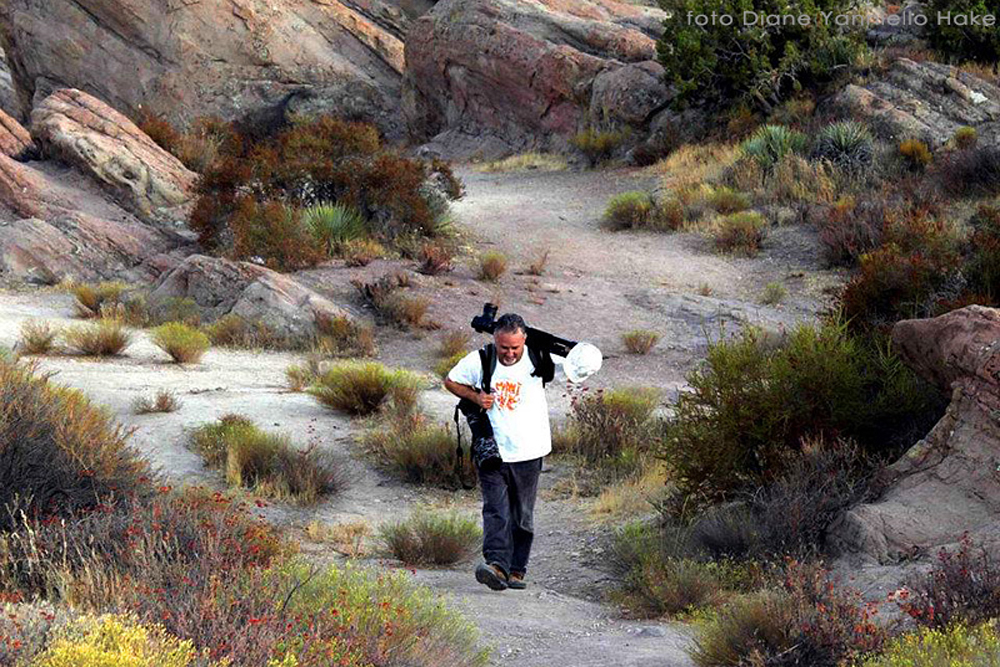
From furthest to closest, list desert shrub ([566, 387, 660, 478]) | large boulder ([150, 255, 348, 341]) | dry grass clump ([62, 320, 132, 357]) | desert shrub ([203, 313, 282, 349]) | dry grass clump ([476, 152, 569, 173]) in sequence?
1. dry grass clump ([476, 152, 569, 173])
2. large boulder ([150, 255, 348, 341])
3. desert shrub ([203, 313, 282, 349])
4. dry grass clump ([62, 320, 132, 357])
5. desert shrub ([566, 387, 660, 478])

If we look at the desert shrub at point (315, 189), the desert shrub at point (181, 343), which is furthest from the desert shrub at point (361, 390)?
the desert shrub at point (315, 189)

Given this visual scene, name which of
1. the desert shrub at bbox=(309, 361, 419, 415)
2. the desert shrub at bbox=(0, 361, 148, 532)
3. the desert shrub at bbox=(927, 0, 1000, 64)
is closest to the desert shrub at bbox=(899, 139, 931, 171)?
the desert shrub at bbox=(927, 0, 1000, 64)

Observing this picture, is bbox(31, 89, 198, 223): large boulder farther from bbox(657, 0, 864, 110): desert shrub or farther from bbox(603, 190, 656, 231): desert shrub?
bbox(657, 0, 864, 110): desert shrub

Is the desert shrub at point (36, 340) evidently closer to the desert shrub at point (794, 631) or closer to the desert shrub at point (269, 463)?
the desert shrub at point (269, 463)

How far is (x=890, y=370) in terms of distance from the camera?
28.9 ft

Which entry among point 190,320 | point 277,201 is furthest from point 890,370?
point 277,201

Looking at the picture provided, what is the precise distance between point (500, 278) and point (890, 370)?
10.6 metres

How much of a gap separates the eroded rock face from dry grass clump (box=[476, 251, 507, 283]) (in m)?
9.04

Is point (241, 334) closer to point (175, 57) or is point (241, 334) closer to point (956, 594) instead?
point (956, 594)

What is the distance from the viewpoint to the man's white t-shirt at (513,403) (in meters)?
7.62

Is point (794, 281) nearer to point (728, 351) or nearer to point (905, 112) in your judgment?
point (905, 112)

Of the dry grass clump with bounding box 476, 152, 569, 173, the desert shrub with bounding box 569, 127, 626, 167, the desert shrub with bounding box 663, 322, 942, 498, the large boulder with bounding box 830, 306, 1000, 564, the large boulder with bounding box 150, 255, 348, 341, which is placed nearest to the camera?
the large boulder with bounding box 830, 306, 1000, 564

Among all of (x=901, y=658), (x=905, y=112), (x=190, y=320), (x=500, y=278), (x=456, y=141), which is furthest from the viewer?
(x=456, y=141)

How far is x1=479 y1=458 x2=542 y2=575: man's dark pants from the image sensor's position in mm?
7727
